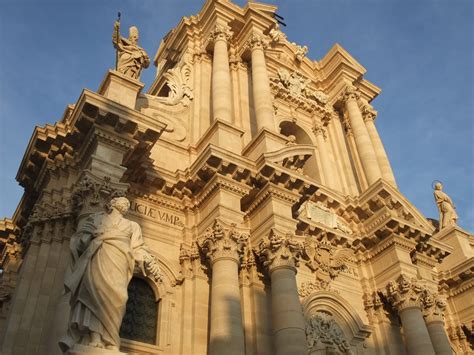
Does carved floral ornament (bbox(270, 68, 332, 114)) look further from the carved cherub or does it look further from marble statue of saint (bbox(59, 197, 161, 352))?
marble statue of saint (bbox(59, 197, 161, 352))

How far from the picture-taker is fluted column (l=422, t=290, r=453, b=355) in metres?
14.9

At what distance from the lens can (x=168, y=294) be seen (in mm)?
11984

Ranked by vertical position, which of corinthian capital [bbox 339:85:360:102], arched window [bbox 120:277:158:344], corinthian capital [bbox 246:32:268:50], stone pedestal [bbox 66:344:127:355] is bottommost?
stone pedestal [bbox 66:344:127:355]

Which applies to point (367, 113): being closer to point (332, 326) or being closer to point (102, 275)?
point (332, 326)

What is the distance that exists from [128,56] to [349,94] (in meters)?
10.9

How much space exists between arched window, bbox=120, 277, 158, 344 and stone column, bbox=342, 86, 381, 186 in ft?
32.6

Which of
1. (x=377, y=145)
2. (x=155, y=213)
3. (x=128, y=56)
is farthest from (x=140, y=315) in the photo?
(x=377, y=145)

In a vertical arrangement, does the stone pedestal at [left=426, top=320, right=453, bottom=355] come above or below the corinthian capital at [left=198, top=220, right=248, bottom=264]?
below

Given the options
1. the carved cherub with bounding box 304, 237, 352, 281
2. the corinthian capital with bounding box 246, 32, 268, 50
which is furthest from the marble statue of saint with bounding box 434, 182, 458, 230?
the corinthian capital with bounding box 246, 32, 268, 50

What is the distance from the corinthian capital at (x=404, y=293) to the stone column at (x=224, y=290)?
5630mm

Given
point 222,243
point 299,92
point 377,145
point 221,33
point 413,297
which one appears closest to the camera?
point 222,243

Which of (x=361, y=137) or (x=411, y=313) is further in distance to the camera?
(x=361, y=137)

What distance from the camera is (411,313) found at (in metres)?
14.6

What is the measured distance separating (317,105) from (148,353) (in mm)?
13732
